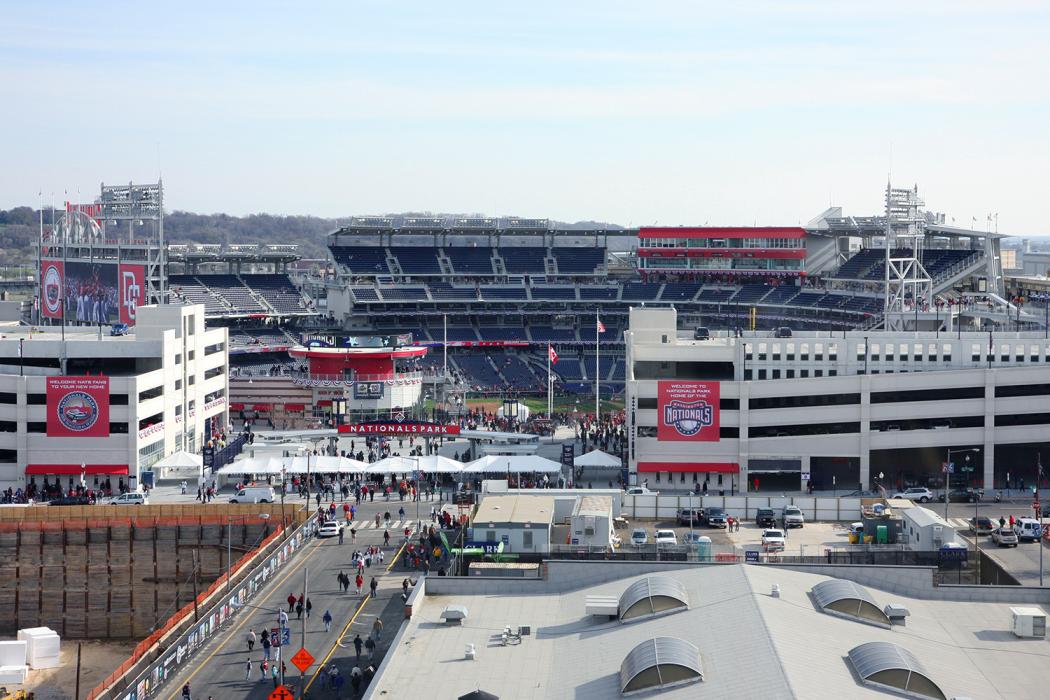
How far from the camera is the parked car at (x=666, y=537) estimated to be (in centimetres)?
5950

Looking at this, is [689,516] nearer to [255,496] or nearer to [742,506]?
[742,506]

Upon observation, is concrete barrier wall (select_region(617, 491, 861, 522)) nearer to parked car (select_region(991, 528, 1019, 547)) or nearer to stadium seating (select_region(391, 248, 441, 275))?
parked car (select_region(991, 528, 1019, 547))

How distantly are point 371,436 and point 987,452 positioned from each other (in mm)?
39048

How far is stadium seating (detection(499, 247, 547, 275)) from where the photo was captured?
164 meters

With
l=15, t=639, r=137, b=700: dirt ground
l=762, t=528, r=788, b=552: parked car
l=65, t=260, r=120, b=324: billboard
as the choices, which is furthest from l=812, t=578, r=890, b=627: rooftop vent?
l=65, t=260, r=120, b=324: billboard

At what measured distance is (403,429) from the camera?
330 ft

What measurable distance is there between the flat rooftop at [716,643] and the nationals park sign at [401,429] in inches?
1947

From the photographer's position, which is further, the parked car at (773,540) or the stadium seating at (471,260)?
the stadium seating at (471,260)

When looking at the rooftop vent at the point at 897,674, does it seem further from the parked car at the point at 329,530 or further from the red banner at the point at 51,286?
the red banner at the point at 51,286

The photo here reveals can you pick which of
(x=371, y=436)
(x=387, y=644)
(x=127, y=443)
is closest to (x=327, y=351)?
(x=371, y=436)

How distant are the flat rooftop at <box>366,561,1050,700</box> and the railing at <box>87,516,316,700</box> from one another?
8.89m

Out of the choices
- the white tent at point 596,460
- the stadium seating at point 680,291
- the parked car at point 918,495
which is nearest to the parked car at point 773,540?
the parked car at point 918,495

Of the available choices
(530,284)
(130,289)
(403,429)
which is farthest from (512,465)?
(530,284)

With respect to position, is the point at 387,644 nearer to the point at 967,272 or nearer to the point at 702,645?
the point at 702,645
